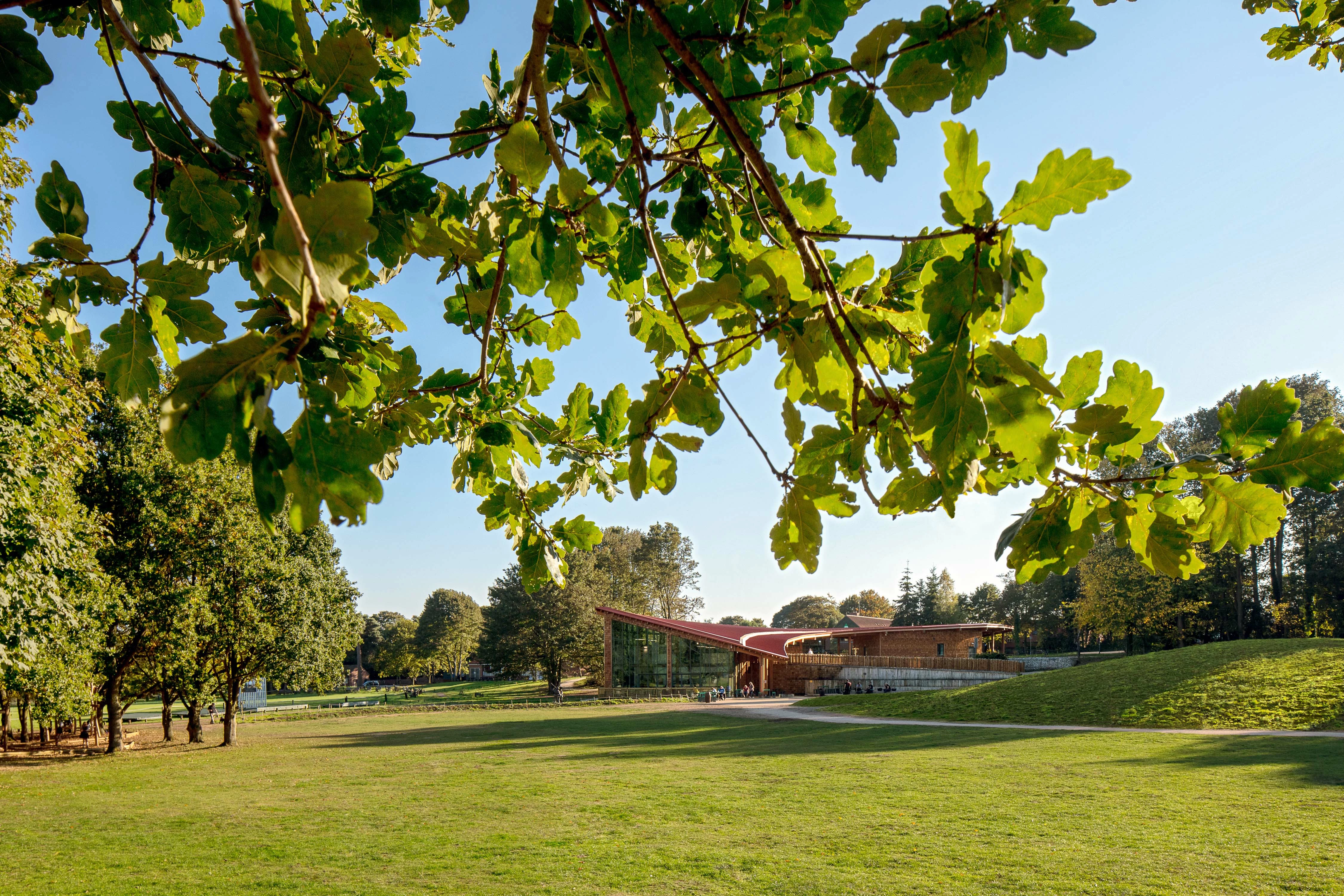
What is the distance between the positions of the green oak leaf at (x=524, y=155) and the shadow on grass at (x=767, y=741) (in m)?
12.4

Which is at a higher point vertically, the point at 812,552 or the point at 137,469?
the point at 137,469

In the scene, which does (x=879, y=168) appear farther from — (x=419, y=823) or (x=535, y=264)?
(x=419, y=823)

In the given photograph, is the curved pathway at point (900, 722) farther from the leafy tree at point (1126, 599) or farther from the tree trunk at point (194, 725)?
the leafy tree at point (1126, 599)

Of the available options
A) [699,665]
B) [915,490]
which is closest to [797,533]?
[915,490]

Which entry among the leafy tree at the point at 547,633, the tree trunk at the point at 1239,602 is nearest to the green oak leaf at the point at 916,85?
the leafy tree at the point at 547,633

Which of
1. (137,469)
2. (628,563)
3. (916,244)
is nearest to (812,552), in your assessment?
(916,244)

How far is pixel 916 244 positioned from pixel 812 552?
0.67 m

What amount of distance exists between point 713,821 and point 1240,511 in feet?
27.1

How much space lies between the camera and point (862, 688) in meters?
32.7

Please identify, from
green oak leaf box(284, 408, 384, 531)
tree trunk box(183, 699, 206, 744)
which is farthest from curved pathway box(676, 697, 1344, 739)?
green oak leaf box(284, 408, 384, 531)

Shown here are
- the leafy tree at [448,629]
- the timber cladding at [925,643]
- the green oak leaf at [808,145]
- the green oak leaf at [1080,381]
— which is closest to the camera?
the green oak leaf at [1080,381]

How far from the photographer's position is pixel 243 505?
1797cm

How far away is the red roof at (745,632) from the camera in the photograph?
3294 centimetres

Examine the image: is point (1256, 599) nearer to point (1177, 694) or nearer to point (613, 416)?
point (1177, 694)
